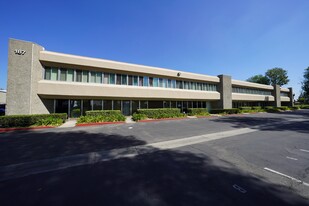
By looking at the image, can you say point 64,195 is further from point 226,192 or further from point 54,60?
point 54,60

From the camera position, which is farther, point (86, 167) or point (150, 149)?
point (150, 149)

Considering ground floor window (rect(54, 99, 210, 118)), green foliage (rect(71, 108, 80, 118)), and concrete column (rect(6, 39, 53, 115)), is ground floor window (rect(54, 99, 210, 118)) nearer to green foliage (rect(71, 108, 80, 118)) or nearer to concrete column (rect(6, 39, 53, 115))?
green foliage (rect(71, 108, 80, 118))

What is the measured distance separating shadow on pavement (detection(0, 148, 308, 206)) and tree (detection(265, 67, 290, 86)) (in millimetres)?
92398

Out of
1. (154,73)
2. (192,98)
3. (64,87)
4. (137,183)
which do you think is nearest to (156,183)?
(137,183)

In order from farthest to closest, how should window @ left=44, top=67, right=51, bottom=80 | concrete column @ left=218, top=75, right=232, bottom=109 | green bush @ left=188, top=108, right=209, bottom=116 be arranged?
concrete column @ left=218, top=75, right=232, bottom=109 → green bush @ left=188, top=108, right=209, bottom=116 → window @ left=44, top=67, right=51, bottom=80

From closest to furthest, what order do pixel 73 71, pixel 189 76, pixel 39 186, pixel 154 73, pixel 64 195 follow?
pixel 64 195, pixel 39 186, pixel 73 71, pixel 154 73, pixel 189 76

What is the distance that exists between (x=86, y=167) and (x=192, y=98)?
2216cm

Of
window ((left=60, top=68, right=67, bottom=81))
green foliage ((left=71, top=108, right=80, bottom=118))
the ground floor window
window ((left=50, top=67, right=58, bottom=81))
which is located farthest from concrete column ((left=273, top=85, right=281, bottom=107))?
window ((left=50, top=67, right=58, bottom=81))

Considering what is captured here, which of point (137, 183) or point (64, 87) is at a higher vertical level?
point (64, 87)

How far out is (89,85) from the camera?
16.6m

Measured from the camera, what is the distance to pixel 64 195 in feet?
10.2

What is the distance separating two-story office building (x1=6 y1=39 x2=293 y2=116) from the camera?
13.4 m

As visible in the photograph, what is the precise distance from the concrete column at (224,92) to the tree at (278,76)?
6490 cm

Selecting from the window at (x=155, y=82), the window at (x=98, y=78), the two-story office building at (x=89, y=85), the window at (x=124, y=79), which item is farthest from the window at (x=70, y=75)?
the window at (x=155, y=82)
